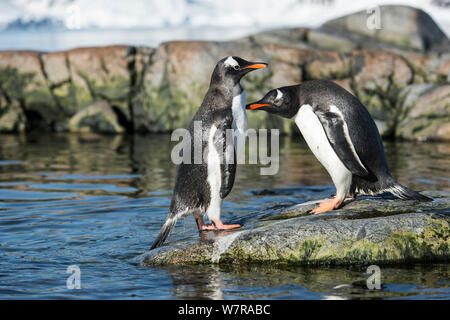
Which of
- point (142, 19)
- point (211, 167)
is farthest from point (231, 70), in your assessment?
point (142, 19)

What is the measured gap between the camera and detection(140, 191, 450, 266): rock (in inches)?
222

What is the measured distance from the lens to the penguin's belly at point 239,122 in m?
6.34

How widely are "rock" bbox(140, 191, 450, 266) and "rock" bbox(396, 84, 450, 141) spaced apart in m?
11.4

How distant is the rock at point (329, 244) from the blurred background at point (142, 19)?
1261 inches

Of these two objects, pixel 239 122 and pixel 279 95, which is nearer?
pixel 239 122

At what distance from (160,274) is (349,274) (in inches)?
58.6

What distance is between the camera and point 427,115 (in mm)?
17125

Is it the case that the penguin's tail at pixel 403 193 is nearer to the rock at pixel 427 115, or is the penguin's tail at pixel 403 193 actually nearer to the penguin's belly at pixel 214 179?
the penguin's belly at pixel 214 179

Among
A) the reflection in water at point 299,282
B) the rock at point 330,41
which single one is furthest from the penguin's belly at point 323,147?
the rock at point 330,41

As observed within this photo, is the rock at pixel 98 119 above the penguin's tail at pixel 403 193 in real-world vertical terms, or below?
above

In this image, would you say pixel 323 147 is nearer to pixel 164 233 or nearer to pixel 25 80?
pixel 164 233

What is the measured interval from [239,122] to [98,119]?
1361 cm

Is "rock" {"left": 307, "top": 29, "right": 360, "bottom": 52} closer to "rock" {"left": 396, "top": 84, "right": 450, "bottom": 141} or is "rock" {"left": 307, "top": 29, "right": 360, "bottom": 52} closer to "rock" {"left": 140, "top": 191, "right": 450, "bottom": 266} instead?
"rock" {"left": 396, "top": 84, "right": 450, "bottom": 141}
